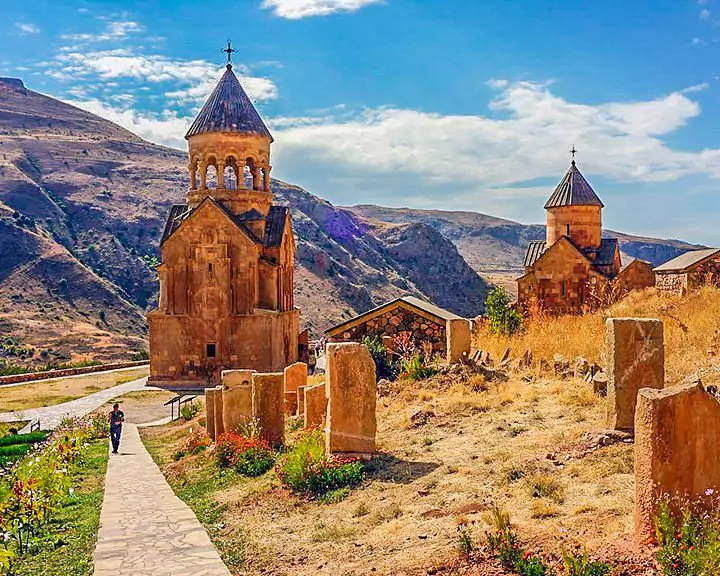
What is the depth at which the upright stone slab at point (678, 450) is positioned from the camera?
14.5ft

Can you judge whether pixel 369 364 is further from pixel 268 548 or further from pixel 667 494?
pixel 667 494

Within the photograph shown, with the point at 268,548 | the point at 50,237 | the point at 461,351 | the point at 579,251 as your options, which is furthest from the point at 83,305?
the point at 268,548

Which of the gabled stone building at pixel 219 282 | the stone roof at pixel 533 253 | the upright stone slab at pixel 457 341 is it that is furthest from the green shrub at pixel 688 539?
the stone roof at pixel 533 253

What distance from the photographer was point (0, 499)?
7.77 m

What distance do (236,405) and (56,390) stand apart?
58.3 feet

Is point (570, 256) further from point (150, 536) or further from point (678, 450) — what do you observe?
point (678, 450)

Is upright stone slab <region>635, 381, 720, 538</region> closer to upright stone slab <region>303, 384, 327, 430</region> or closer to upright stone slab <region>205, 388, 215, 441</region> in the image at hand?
upright stone slab <region>303, 384, 327, 430</region>

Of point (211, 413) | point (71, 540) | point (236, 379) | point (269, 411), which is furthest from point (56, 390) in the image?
point (71, 540)

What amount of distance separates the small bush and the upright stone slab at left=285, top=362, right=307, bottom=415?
2609 mm

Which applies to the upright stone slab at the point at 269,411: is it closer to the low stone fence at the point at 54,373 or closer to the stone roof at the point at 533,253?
the stone roof at the point at 533,253

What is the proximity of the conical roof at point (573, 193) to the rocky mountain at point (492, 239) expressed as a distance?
96110 mm

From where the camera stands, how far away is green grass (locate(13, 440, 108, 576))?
619 centimetres

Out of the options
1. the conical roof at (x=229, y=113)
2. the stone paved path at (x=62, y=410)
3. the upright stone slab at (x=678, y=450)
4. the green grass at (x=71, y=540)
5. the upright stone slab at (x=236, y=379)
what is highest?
the conical roof at (x=229, y=113)

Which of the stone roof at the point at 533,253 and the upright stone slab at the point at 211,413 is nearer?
the upright stone slab at the point at 211,413
